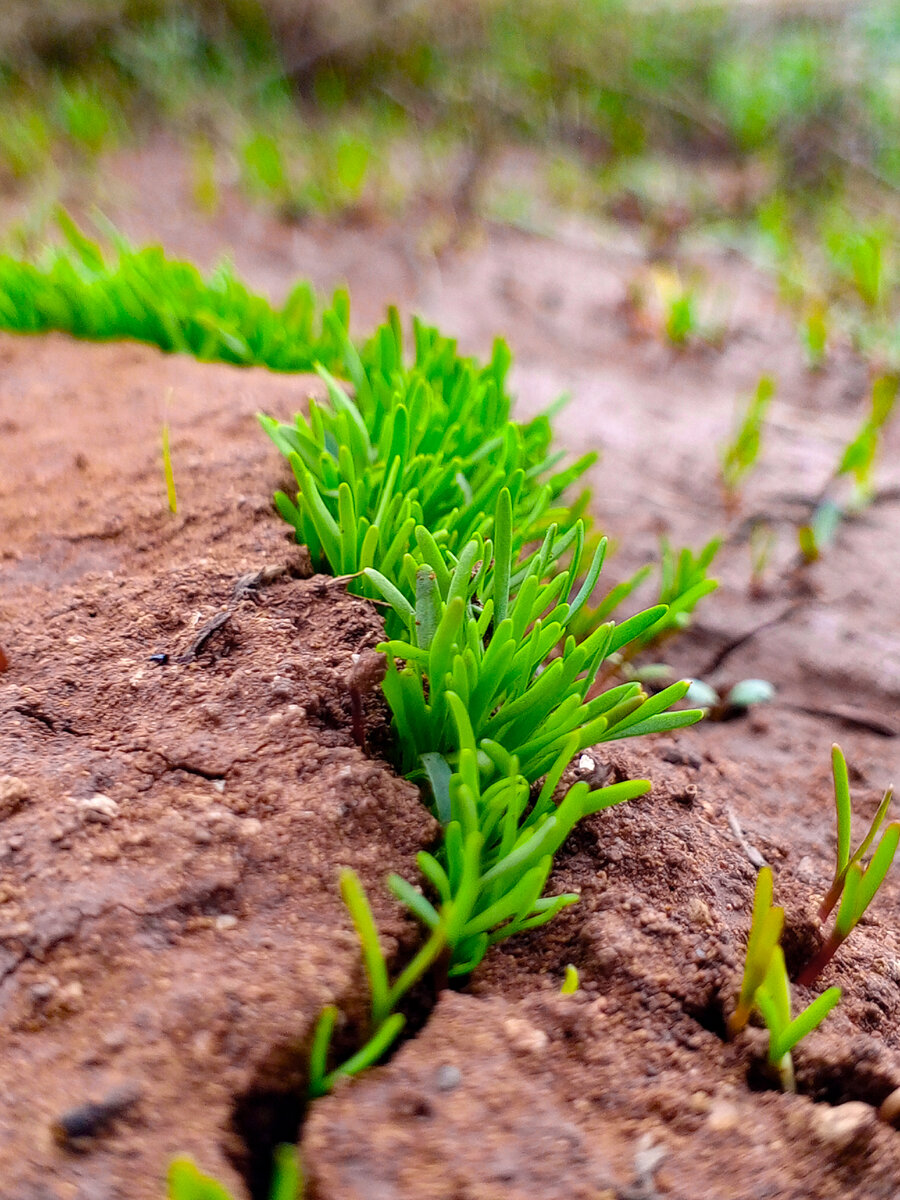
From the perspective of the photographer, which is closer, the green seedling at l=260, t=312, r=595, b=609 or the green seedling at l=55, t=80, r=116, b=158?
the green seedling at l=260, t=312, r=595, b=609

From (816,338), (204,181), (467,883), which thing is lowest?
(467,883)

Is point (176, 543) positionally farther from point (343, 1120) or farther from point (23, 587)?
point (343, 1120)

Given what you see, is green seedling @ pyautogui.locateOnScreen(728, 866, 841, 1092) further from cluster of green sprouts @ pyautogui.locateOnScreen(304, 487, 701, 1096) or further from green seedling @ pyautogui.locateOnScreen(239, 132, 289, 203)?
green seedling @ pyautogui.locateOnScreen(239, 132, 289, 203)

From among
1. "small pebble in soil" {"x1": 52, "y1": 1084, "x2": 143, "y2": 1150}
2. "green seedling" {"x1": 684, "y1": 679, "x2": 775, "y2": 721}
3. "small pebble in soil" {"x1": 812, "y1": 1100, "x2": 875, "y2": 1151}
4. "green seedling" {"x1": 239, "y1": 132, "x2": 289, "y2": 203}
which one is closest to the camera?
"small pebble in soil" {"x1": 52, "y1": 1084, "x2": 143, "y2": 1150}

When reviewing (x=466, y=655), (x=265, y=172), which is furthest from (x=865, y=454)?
(x=265, y=172)

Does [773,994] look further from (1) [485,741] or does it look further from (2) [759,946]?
(1) [485,741]

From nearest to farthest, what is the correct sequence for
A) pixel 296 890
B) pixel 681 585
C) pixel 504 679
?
pixel 296 890 → pixel 504 679 → pixel 681 585

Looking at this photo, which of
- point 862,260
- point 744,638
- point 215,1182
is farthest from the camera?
point 862,260

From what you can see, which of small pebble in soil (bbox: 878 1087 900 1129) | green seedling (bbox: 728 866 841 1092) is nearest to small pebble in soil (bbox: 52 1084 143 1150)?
green seedling (bbox: 728 866 841 1092)
